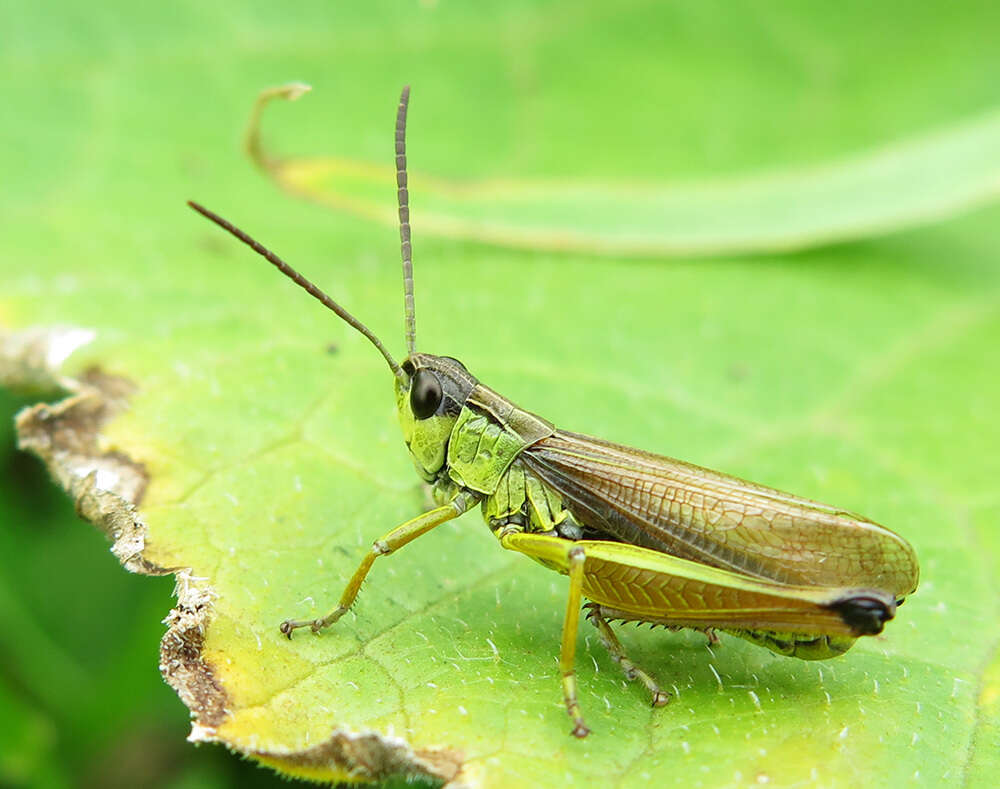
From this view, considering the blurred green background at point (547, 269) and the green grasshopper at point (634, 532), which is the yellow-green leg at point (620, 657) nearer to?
the green grasshopper at point (634, 532)

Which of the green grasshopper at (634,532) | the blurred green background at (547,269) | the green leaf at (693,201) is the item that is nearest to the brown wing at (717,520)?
the green grasshopper at (634,532)

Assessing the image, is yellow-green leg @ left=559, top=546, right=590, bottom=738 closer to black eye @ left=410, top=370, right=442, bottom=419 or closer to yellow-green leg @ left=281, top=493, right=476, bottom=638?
yellow-green leg @ left=281, top=493, right=476, bottom=638

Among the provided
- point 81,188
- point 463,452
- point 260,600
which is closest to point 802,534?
point 463,452

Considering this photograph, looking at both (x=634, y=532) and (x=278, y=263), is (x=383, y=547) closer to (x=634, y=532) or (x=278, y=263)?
(x=634, y=532)

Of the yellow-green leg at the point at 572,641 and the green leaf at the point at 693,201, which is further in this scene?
the green leaf at the point at 693,201

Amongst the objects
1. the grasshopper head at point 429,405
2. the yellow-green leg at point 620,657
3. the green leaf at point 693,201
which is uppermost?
the green leaf at point 693,201

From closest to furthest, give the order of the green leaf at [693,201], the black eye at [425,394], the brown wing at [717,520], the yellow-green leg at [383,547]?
the brown wing at [717,520] → the yellow-green leg at [383,547] → the black eye at [425,394] → the green leaf at [693,201]

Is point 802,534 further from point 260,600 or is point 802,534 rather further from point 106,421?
point 106,421

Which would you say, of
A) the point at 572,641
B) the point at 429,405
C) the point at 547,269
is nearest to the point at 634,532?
the point at 572,641
